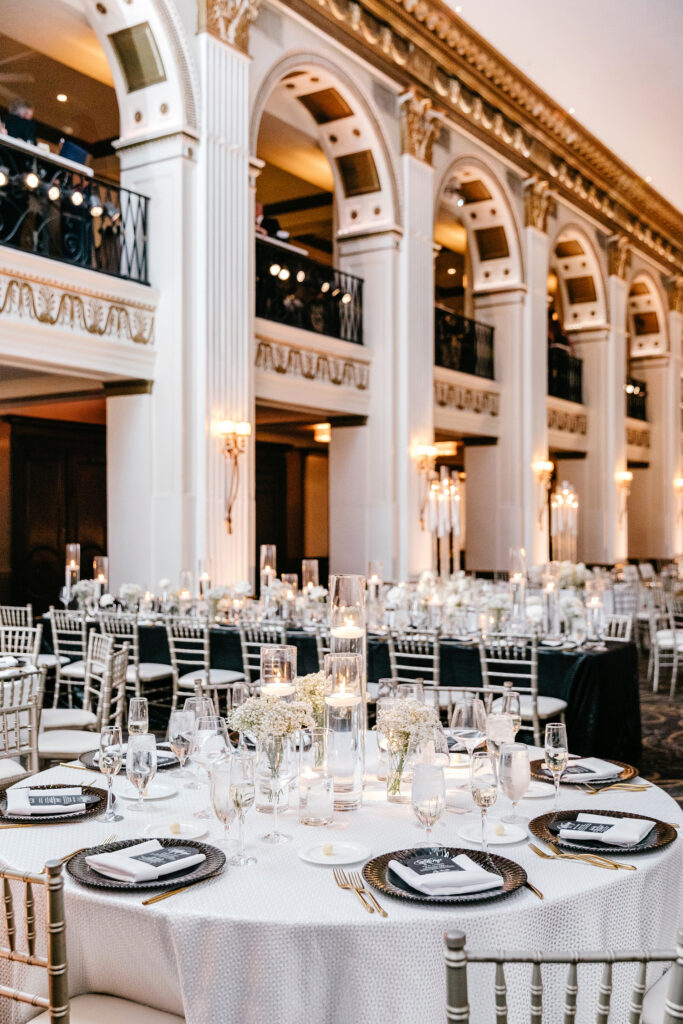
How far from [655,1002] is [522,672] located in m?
4.55

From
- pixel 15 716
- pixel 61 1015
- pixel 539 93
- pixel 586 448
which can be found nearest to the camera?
pixel 61 1015

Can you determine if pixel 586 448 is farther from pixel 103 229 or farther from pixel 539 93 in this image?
pixel 103 229

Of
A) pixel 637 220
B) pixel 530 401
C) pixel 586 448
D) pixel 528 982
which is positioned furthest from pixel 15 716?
pixel 637 220

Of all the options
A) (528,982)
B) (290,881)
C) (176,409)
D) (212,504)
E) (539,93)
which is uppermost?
(539,93)

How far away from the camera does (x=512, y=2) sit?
448 inches

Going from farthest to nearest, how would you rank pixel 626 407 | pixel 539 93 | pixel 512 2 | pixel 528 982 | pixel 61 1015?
pixel 626 407
pixel 539 93
pixel 512 2
pixel 528 982
pixel 61 1015

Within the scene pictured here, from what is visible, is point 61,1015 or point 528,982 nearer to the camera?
point 61,1015

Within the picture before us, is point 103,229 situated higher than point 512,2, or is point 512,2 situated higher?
point 512,2

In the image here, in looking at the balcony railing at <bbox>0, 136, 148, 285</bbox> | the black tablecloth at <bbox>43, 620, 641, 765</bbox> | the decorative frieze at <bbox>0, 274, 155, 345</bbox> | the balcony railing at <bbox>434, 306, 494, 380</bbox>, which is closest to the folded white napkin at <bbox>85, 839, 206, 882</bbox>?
the black tablecloth at <bbox>43, 620, 641, 765</bbox>

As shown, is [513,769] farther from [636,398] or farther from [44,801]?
[636,398]

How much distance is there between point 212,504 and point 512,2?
Result: 21.5ft

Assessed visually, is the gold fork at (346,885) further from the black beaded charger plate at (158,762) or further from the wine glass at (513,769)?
the black beaded charger plate at (158,762)

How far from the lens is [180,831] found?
8.65 ft

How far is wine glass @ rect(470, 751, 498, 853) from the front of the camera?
2451mm
